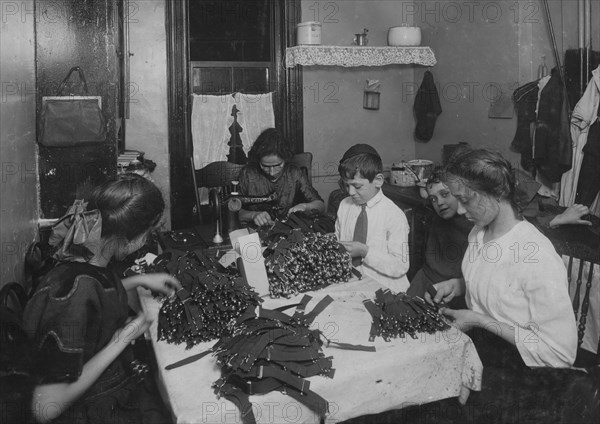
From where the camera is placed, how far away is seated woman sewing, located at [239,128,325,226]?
500 centimetres

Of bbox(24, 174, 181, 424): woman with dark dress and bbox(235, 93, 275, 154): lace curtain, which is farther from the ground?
bbox(235, 93, 275, 154): lace curtain

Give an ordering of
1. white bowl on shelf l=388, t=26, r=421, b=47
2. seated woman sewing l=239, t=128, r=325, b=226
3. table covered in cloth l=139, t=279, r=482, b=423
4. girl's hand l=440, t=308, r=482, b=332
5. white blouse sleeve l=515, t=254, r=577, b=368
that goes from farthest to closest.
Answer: white bowl on shelf l=388, t=26, r=421, b=47 → seated woman sewing l=239, t=128, r=325, b=226 → girl's hand l=440, t=308, r=482, b=332 → white blouse sleeve l=515, t=254, r=577, b=368 → table covered in cloth l=139, t=279, r=482, b=423

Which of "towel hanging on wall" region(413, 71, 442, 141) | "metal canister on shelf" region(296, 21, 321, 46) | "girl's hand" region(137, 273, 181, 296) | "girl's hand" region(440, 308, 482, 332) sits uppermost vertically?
"metal canister on shelf" region(296, 21, 321, 46)

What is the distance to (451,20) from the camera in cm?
618

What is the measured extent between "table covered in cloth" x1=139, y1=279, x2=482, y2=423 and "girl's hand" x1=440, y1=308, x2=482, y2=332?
7.5 inches

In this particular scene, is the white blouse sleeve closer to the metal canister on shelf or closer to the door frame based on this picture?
the door frame

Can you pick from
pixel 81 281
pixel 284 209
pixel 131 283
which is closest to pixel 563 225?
pixel 284 209

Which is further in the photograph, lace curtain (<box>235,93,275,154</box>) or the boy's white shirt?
lace curtain (<box>235,93,275,154</box>)

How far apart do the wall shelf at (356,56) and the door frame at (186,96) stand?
0.66ft

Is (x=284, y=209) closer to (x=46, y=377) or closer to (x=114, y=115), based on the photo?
(x=114, y=115)

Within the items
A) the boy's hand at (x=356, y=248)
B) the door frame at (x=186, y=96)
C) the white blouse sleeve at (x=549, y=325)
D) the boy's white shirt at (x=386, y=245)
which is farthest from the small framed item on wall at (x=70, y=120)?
the door frame at (x=186, y=96)

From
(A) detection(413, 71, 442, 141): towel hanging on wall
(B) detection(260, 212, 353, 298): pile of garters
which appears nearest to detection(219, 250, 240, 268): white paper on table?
(B) detection(260, 212, 353, 298): pile of garters

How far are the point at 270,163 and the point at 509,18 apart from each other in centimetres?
265

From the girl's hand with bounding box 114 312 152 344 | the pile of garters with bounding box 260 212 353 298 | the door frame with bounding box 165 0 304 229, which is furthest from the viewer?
the door frame with bounding box 165 0 304 229
